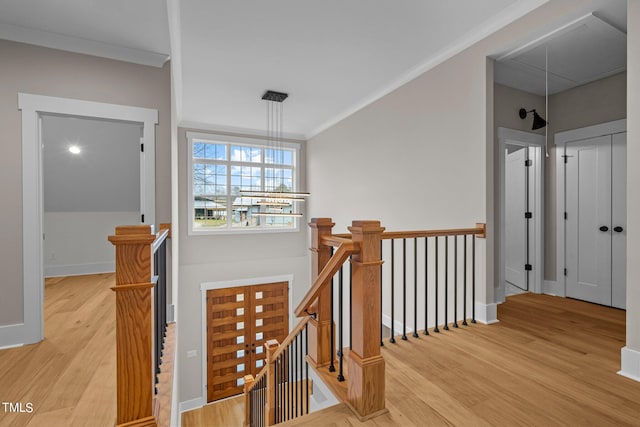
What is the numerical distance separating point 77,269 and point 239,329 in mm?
3001

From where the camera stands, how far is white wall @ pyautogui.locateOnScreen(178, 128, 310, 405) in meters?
Answer: 5.74

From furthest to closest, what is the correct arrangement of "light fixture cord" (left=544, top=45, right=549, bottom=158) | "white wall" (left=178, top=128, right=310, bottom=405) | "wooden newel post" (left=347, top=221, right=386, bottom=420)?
"white wall" (left=178, top=128, right=310, bottom=405)
"light fixture cord" (left=544, top=45, right=549, bottom=158)
"wooden newel post" (left=347, top=221, right=386, bottom=420)

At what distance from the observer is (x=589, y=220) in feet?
12.1

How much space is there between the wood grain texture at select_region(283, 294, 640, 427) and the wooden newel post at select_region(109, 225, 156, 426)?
78 cm

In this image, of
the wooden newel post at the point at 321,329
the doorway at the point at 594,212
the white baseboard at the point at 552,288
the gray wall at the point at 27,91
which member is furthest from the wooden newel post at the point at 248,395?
the doorway at the point at 594,212

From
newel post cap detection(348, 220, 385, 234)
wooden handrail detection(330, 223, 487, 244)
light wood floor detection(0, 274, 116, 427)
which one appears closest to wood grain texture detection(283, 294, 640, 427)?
wooden handrail detection(330, 223, 487, 244)

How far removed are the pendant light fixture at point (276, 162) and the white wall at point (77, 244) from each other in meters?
2.61

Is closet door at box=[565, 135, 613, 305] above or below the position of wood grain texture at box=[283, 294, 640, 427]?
above

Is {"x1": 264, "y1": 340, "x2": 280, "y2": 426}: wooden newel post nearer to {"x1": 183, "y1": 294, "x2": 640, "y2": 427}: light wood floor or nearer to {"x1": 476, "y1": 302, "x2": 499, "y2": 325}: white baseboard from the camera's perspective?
{"x1": 183, "y1": 294, "x2": 640, "y2": 427}: light wood floor

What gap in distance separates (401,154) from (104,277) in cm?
482

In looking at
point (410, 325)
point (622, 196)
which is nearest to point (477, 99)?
point (622, 196)

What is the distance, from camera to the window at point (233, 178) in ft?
20.8

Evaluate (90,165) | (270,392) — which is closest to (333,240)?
(270,392)

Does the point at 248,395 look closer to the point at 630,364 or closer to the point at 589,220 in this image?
the point at 630,364
